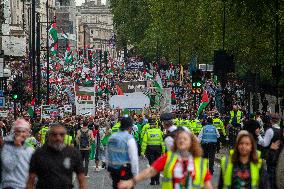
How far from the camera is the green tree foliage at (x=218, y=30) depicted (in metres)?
43.5

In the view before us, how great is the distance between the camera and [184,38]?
68938 millimetres

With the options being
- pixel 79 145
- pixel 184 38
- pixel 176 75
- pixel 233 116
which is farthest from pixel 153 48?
pixel 79 145

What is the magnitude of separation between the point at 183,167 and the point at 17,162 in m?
2.64

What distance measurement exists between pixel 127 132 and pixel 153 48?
3302 inches

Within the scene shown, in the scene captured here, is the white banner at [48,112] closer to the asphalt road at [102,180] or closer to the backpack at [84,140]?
the asphalt road at [102,180]

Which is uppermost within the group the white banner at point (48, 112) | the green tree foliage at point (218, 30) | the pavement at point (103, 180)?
the green tree foliage at point (218, 30)

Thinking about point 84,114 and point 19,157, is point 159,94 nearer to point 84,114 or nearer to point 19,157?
point 84,114

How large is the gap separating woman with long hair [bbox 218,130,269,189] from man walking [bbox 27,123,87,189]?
1597 mm

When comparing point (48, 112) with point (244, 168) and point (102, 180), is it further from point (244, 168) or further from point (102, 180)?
point (244, 168)

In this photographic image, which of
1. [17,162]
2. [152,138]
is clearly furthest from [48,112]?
[17,162]

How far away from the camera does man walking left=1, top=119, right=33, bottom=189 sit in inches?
534

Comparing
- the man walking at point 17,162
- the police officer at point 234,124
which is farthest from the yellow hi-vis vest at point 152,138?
the man walking at point 17,162

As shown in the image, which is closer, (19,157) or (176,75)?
(19,157)

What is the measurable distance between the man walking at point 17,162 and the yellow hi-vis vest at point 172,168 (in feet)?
7.64
